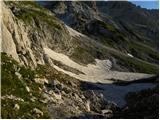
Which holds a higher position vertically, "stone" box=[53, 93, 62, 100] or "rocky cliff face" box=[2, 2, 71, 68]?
"rocky cliff face" box=[2, 2, 71, 68]

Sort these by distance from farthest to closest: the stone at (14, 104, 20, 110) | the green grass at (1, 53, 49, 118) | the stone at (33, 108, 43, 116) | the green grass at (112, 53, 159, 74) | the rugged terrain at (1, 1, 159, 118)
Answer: the green grass at (112, 53, 159, 74) → the rugged terrain at (1, 1, 159, 118) → the stone at (33, 108, 43, 116) → the stone at (14, 104, 20, 110) → the green grass at (1, 53, 49, 118)

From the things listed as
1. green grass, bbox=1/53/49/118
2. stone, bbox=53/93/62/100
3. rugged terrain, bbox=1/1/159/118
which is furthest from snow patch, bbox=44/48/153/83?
green grass, bbox=1/53/49/118

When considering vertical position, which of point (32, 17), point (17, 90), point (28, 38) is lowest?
point (17, 90)

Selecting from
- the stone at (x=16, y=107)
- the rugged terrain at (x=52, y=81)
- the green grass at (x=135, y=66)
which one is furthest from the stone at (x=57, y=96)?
the green grass at (x=135, y=66)

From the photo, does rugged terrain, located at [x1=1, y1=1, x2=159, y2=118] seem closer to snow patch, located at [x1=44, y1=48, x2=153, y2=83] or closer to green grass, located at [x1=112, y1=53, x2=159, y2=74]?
snow patch, located at [x1=44, y1=48, x2=153, y2=83]

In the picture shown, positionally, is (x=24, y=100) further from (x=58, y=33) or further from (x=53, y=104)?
(x=58, y=33)

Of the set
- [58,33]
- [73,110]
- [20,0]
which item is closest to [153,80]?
[58,33]

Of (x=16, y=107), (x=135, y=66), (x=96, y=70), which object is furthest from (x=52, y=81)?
(x=135, y=66)

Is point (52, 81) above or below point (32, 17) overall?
below

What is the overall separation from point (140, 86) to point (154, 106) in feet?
197

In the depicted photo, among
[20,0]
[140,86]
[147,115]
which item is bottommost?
[140,86]

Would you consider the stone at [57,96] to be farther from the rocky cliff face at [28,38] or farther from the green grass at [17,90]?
the rocky cliff face at [28,38]

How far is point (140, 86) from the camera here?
101m

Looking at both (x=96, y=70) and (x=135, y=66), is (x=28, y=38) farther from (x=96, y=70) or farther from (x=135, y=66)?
(x=135, y=66)
